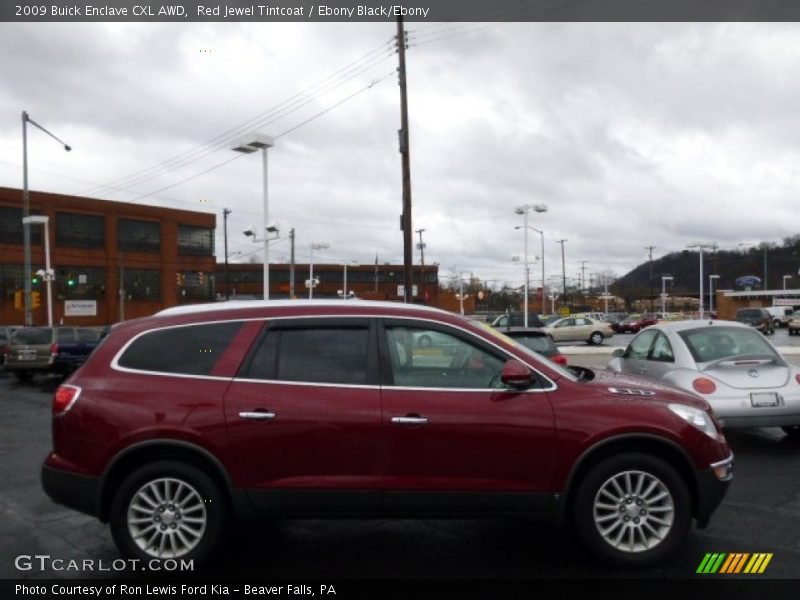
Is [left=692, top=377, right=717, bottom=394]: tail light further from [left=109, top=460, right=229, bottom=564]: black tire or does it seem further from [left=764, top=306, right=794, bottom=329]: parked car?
[left=764, top=306, right=794, bottom=329]: parked car

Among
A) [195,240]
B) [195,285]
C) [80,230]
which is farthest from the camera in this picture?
[195,240]

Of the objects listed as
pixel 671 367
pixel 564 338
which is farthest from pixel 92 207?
pixel 671 367

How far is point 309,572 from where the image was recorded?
14.5 ft

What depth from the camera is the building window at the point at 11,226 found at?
53.5 metres

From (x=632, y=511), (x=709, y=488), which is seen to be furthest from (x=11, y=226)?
(x=709, y=488)

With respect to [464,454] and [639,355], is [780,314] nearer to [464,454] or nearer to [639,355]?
[639,355]

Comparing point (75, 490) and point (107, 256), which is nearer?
point (75, 490)

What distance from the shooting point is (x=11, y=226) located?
54.1 m

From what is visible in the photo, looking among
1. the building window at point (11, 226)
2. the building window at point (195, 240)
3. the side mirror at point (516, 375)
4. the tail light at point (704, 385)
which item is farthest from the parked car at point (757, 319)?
the building window at point (11, 226)

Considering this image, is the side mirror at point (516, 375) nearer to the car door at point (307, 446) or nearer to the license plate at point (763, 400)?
the car door at point (307, 446)

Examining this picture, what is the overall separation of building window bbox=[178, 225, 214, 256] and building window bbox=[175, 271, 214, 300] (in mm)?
2222

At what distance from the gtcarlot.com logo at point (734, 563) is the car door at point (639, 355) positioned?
4.28 m

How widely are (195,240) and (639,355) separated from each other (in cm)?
6269

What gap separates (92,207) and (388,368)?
6193cm
